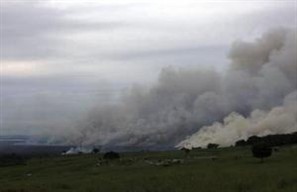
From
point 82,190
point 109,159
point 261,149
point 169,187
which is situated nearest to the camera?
point 169,187

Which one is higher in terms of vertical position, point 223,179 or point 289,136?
point 289,136

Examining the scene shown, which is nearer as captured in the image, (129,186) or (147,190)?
(147,190)

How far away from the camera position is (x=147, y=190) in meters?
51.5

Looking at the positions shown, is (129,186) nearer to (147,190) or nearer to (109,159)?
(147,190)

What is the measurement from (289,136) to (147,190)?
121m

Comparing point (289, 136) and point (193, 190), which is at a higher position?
point (289, 136)

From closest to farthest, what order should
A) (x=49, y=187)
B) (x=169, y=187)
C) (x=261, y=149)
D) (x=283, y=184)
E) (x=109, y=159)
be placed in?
(x=283, y=184) → (x=169, y=187) → (x=49, y=187) → (x=261, y=149) → (x=109, y=159)

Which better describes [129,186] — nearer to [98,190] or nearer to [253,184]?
[98,190]

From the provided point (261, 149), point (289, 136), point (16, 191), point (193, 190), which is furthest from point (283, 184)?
point (289, 136)

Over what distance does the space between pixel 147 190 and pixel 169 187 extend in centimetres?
350

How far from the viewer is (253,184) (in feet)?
171

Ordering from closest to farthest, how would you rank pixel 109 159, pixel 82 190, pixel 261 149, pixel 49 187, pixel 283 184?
pixel 283 184 → pixel 82 190 → pixel 49 187 → pixel 261 149 → pixel 109 159

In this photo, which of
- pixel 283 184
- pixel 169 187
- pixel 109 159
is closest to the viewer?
pixel 283 184

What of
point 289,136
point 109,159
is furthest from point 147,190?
point 289,136
